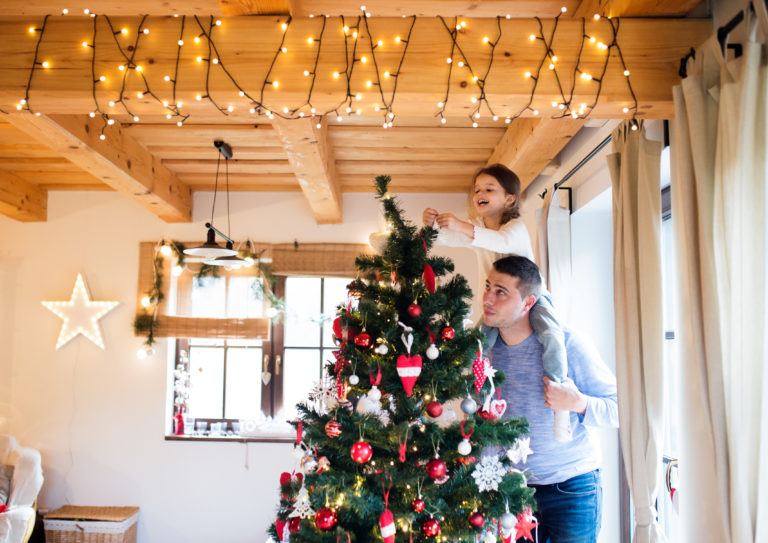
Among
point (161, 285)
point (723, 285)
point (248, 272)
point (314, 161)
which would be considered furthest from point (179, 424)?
point (723, 285)

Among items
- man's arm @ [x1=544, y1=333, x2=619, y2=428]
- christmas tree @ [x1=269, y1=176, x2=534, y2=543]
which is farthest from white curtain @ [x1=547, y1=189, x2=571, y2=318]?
christmas tree @ [x1=269, y1=176, x2=534, y2=543]

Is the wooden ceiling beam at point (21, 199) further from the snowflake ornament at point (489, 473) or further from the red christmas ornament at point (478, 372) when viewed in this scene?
the snowflake ornament at point (489, 473)

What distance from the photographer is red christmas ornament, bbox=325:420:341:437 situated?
1.62 metres

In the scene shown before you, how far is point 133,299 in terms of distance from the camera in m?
4.65

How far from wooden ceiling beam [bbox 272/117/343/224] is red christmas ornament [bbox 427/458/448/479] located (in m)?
1.37

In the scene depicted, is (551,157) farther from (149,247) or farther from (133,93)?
(149,247)

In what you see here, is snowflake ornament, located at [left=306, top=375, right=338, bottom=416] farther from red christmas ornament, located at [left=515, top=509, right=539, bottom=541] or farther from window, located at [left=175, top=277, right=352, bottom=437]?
window, located at [left=175, top=277, right=352, bottom=437]

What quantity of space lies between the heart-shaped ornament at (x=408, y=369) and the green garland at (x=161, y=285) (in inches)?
121

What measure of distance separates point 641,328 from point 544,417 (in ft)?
1.45

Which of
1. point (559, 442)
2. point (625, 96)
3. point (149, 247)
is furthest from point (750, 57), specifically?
point (149, 247)

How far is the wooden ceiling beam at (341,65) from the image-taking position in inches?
77.5

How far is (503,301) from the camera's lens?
1.92 m

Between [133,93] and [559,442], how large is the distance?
1864 millimetres

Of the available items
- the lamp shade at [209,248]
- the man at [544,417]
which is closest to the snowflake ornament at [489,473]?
the man at [544,417]
